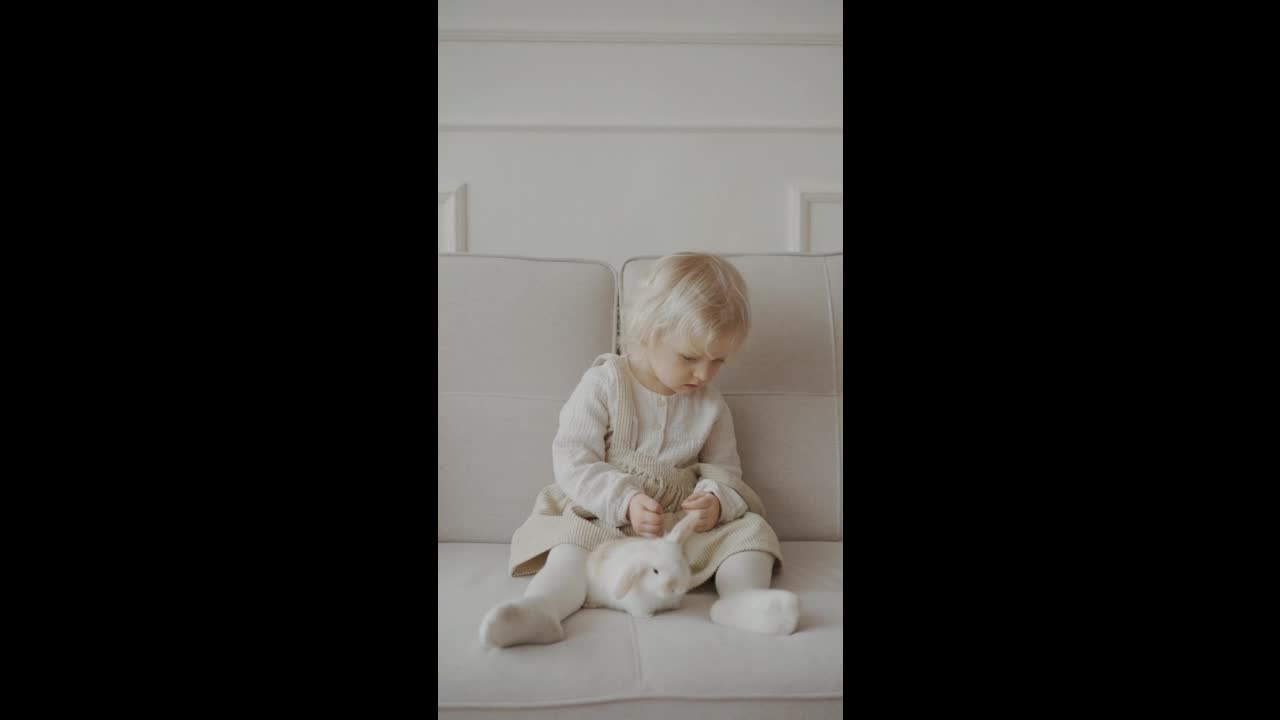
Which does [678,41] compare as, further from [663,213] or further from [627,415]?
[627,415]

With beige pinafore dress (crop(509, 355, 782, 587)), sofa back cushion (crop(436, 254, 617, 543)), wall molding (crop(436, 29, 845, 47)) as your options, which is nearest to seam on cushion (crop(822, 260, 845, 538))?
beige pinafore dress (crop(509, 355, 782, 587))

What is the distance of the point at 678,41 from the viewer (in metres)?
2.10

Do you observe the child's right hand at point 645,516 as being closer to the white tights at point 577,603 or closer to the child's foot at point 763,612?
the white tights at point 577,603

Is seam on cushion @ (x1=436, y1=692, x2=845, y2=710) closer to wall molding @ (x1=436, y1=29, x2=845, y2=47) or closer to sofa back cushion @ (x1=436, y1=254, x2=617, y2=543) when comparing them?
sofa back cushion @ (x1=436, y1=254, x2=617, y2=543)

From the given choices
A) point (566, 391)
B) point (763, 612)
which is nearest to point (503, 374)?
point (566, 391)

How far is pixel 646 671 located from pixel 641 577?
0.55 ft

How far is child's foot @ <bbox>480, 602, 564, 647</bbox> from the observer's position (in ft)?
2.78

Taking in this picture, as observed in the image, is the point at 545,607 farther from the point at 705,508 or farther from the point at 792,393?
the point at 792,393

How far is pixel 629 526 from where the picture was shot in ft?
3.96

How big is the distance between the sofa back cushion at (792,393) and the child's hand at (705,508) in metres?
0.14

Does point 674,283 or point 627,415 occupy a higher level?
point 674,283
